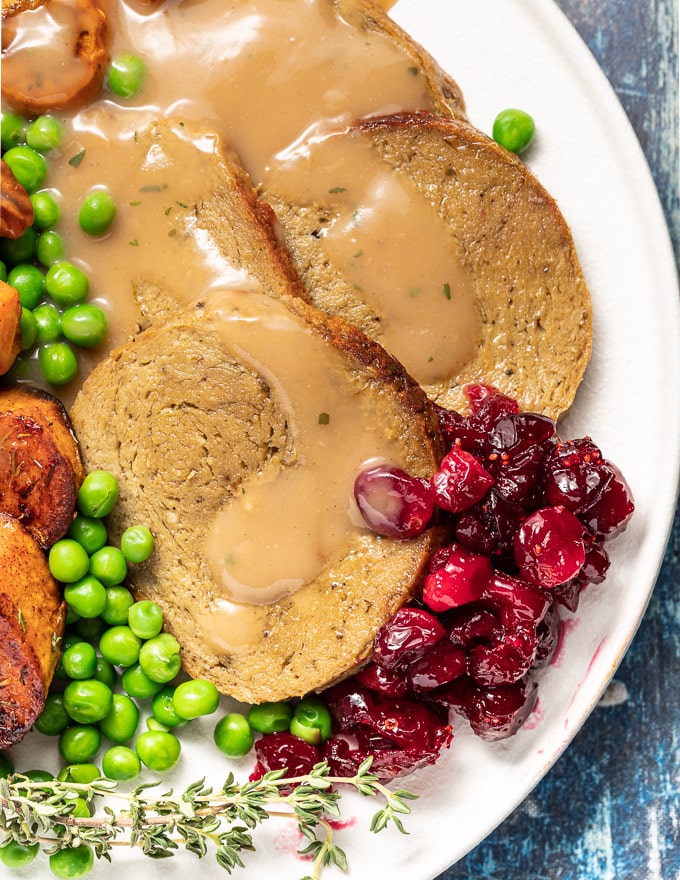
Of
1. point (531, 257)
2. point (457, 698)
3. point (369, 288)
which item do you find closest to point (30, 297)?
point (369, 288)

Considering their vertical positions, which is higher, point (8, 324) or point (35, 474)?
point (8, 324)

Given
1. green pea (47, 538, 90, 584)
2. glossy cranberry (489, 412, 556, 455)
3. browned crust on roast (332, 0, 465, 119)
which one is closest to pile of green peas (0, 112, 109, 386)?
green pea (47, 538, 90, 584)

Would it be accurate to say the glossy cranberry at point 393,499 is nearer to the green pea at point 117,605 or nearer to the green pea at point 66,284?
the green pea at point 117,605

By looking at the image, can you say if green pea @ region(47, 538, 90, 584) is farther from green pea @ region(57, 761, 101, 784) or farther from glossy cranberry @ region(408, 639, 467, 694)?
glossy cranberry @ region(408, 639, 467, 694)

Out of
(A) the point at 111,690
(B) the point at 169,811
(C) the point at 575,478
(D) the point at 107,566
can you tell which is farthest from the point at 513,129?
(B) the point at 169,811

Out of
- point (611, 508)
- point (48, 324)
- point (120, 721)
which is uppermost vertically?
point (611, 508)

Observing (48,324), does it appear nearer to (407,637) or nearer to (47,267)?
(47,267)
